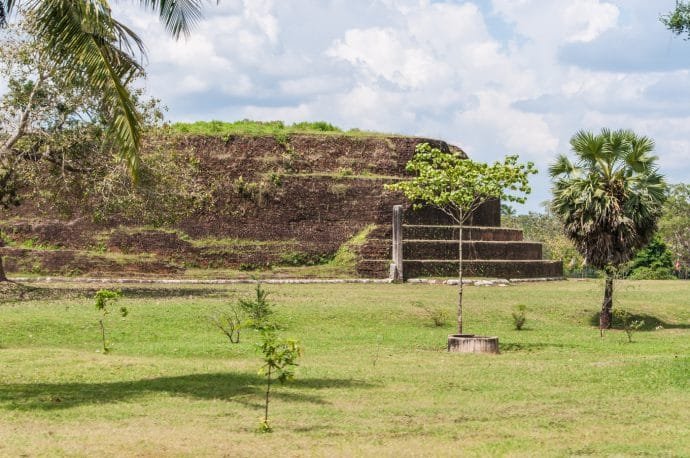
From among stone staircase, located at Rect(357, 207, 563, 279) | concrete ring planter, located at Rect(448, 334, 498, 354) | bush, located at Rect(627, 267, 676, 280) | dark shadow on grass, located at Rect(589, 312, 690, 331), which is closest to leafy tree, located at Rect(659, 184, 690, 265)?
bush, located at Rect(627, 267, 676, 280)

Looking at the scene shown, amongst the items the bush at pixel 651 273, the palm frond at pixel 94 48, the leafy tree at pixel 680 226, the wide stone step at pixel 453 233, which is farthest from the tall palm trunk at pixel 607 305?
the leafy tree at pixel 680 226

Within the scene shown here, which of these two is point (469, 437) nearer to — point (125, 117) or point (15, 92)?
point (125, 117)

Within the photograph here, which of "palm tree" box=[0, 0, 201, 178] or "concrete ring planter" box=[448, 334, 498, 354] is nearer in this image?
"palm tree" box=[0, 0, 201, 178]

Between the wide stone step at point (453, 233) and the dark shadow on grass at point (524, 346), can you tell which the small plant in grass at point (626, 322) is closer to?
the dark shadow on grass at point (524, 346)

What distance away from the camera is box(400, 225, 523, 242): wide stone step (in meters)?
36.0

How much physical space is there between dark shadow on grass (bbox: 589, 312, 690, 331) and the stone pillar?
10.2m

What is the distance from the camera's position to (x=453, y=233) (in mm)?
36750

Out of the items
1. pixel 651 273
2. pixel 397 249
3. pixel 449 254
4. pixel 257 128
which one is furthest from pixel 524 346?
pixel 651 273

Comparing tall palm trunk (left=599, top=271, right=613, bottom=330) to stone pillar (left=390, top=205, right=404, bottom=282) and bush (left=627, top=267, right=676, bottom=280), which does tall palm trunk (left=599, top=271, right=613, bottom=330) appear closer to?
stone pillar (left=390, top=205, right=404, bottom=282)

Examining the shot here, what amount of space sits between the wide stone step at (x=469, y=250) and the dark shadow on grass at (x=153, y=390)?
22.0 m

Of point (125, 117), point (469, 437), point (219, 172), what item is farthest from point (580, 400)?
point (219, 172)

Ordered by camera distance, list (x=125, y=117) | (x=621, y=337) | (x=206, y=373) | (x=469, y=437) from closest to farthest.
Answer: (x=469, y=437), (x=125, y=117), (x=206, y=373), (x=621, y=337)

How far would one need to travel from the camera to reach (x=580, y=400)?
11609 mm

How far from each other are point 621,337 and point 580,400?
10237 millimetres
